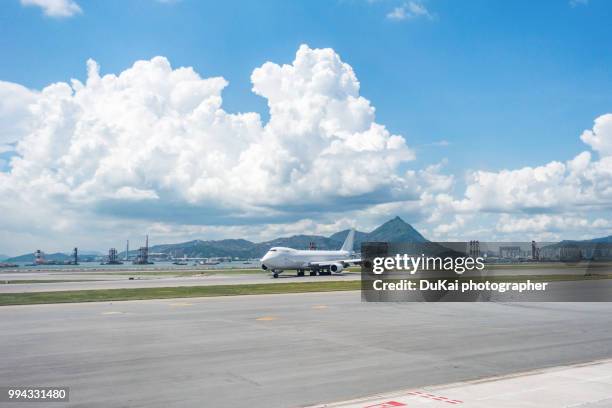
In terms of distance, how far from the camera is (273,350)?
650 inches

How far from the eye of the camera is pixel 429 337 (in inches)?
755

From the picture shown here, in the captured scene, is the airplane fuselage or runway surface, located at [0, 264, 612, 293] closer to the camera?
runway surface, located at [0, 264, 612, 293]

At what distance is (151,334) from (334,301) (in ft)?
54.2

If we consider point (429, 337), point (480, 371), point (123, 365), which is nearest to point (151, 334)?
point (123, 365)

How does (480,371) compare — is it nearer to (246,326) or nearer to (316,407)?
(316,407)

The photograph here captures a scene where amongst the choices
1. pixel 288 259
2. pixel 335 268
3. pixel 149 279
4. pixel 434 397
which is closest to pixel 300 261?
pixel 288 259

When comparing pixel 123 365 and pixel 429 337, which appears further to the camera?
pixel 429 337

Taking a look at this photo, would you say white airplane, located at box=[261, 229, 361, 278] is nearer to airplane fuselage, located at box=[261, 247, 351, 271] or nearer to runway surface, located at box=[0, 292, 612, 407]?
airplane fuselage, located at box=[261, 247, 351, 271]

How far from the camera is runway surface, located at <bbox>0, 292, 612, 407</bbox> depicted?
11.9m

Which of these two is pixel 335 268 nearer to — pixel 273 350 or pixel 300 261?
pixel 300 261

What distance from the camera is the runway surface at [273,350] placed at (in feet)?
39.2

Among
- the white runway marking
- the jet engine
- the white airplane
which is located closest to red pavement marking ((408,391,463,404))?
the white runway marking

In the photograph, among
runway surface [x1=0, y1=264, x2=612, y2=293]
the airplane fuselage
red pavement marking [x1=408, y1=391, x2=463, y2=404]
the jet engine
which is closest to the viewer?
red pavement marking [x1=408, y1=391, x2=463, y2=404]

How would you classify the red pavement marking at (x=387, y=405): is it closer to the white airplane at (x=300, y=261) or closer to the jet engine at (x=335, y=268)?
the white airplane at (x=300, y=261)
